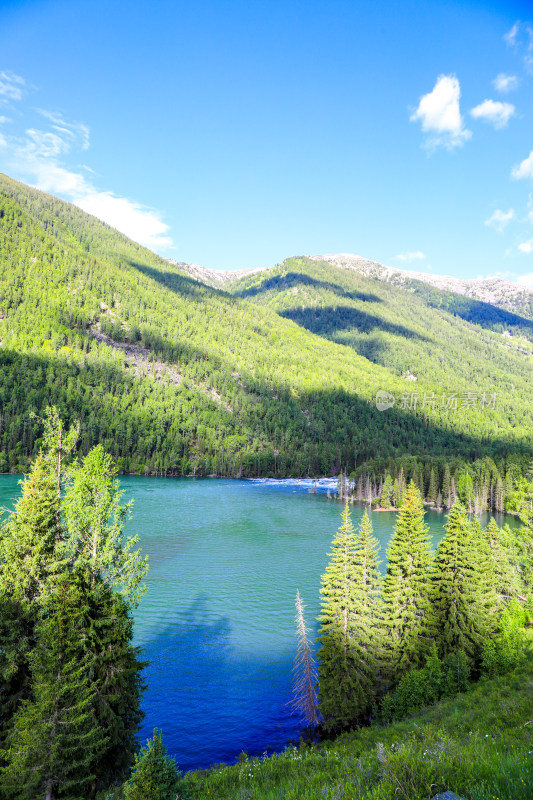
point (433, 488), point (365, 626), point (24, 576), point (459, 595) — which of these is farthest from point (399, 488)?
point (24, 576)

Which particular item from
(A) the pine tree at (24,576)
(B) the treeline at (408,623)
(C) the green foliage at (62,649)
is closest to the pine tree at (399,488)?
(B) the treeline at (408,623)

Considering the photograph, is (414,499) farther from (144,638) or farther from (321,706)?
(144,638)

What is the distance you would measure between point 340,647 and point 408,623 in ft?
19.7

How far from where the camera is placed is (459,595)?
3027cm

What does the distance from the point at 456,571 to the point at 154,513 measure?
2820 inches

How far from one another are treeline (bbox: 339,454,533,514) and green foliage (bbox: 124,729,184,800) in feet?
362

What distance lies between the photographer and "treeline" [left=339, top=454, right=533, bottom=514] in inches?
4636

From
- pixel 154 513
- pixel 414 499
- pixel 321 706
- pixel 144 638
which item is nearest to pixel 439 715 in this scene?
pixel 321 706

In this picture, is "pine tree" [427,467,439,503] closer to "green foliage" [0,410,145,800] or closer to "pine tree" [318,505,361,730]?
"pine tree" [318,505,361,730]

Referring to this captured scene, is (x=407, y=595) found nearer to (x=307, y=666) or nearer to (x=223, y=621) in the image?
(x=307, y=666)

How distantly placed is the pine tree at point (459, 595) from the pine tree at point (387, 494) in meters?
91.6

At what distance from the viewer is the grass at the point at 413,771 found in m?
7.49

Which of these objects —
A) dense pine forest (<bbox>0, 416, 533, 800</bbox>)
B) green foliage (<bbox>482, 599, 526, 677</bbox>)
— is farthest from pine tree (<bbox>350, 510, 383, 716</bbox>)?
green foliage (<bbox>482, 599, 526, 677</bbox>)

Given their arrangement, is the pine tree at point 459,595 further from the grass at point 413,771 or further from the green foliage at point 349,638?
the grass at point 413,771
